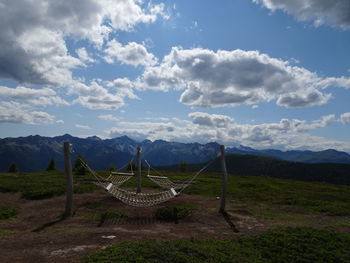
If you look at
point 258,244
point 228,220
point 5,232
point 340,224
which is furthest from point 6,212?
point 340,224

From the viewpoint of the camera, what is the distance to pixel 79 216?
13844 mm

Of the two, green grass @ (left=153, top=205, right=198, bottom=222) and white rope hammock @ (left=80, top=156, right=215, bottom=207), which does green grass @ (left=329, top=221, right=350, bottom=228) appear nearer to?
white rope hammock @ (left=80, top=156, right=215, bottom=207)

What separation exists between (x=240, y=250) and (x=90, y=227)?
6745mm

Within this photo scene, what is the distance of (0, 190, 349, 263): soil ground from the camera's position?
8812mm

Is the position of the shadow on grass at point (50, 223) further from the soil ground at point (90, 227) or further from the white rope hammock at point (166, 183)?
the white rope hammock at point (166, 183)

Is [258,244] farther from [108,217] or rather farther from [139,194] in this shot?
[108,217]

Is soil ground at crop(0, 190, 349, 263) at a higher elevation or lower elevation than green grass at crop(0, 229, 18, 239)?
higher

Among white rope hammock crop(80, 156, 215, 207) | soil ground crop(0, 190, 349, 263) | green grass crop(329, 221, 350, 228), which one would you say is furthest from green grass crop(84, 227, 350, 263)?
white rope hammock crop(80, 156, 215, 207)

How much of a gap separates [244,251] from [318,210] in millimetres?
10131

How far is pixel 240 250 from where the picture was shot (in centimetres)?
909

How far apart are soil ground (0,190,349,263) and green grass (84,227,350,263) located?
92 cm

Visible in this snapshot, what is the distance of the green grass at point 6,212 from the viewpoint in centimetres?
1362

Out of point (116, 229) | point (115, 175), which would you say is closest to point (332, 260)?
point (116, 229)

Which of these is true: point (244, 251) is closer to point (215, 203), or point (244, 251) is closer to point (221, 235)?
point (221, 235)
